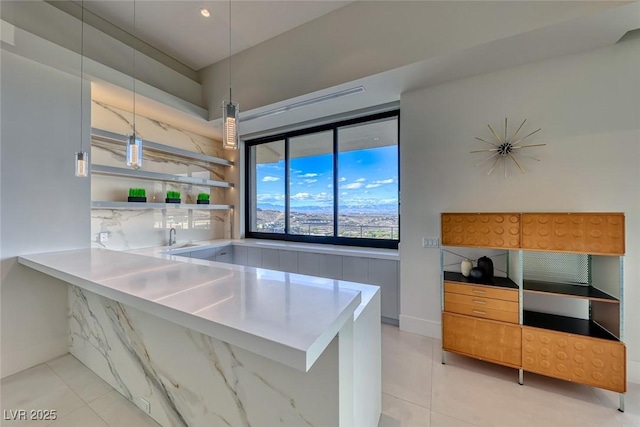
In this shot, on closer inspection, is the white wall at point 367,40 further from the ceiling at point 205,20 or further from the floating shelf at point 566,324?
the floating shelf at point 566,324

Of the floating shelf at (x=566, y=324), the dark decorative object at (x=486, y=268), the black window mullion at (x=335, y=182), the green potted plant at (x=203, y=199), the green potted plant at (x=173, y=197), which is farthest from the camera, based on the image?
the green potted plant at (x=203, y=199)

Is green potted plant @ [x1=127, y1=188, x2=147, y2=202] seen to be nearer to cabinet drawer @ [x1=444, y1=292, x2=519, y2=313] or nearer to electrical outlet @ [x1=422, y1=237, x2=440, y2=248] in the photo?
electrical outlet @ [x1=422, y1=237, x2=440, y2=248]

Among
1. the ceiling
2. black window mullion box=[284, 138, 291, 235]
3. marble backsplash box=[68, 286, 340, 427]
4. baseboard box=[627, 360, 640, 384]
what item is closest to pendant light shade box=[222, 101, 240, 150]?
marble backsplash box=[68, 286, 340, 427]

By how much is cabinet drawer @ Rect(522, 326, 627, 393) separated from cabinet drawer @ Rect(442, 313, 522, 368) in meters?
0.06

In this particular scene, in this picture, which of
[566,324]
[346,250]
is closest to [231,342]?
[346,250]

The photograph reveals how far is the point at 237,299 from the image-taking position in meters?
1.06

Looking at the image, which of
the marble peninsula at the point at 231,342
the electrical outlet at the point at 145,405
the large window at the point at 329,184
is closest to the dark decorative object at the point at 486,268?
the large window at the point at 329,184

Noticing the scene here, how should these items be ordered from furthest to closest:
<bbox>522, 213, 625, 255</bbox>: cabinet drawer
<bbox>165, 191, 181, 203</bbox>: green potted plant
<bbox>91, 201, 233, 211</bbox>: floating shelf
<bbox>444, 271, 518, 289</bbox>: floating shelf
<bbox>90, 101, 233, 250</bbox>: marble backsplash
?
<bbox>165, 191, 181, 203</bbox>: green potted plant
<bbox>90, 101, 233, 250</bbox>: marble backsplash
<bbox>91, 201, 233, 211</bbox>: floating shelf
<bbox>444, 271, 518, 289</bbox>: floating shelf
<bbox>522, 213, 625, 255</bbox>: cabinet drawer

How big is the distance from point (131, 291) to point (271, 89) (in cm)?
261

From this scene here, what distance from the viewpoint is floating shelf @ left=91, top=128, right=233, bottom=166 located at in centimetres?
268

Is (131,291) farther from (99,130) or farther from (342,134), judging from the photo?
(342,134)

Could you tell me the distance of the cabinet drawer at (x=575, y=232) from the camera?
1.65m

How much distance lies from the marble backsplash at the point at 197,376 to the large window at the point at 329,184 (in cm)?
247

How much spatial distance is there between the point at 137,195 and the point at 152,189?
35cm
